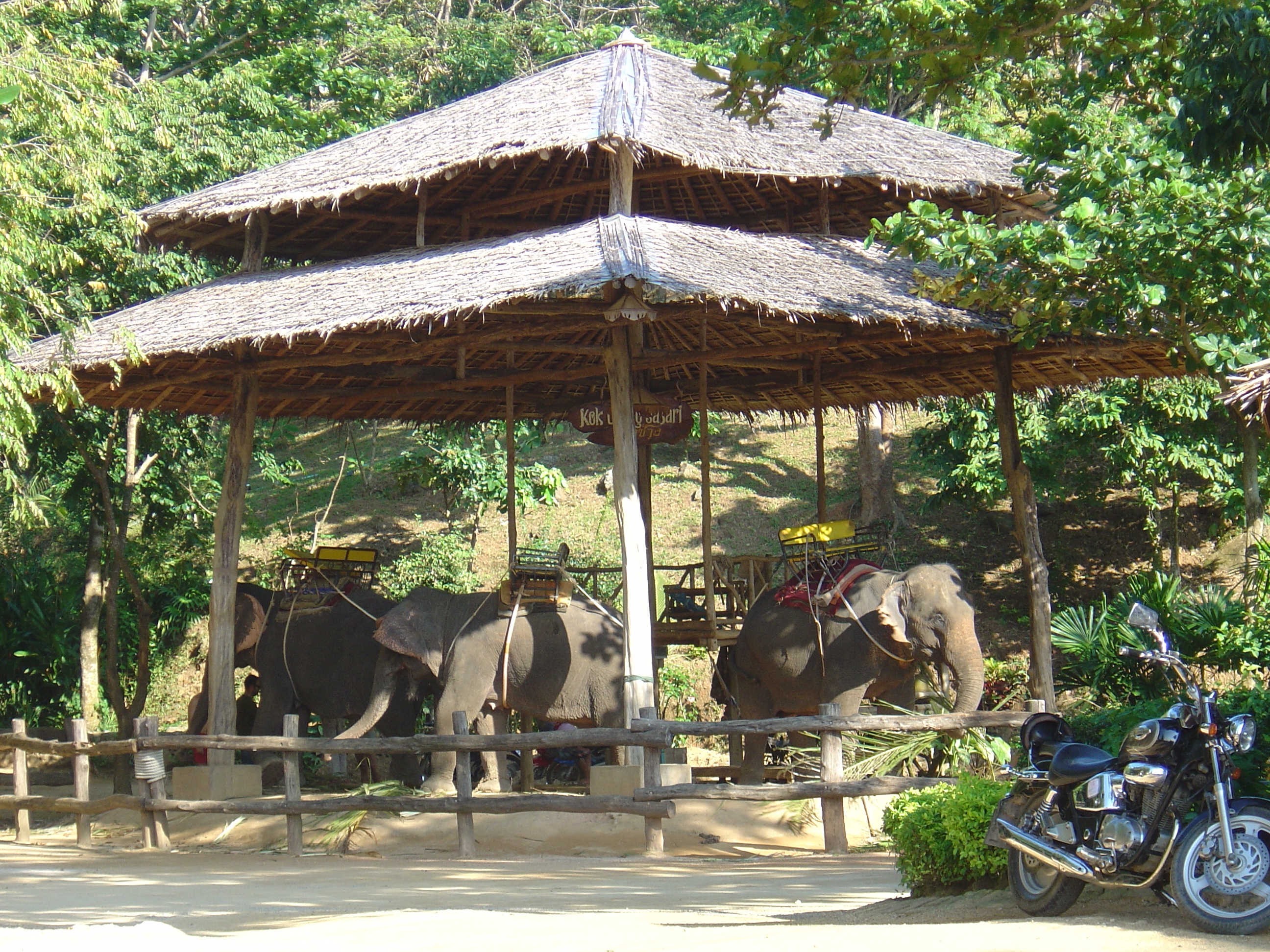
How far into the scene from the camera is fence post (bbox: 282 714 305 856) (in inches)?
391

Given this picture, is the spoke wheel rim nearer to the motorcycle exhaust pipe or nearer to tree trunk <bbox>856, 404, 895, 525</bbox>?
the motorcycle exhaust pipe

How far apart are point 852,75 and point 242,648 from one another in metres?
8.68

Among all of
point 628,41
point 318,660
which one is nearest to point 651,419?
point 318,660

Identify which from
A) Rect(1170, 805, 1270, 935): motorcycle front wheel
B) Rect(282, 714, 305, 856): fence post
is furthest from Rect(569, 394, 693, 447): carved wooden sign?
Rect(1170, 805, 1270, 935): motorcycle front wheel

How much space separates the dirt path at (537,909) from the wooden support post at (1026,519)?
2.71 meters

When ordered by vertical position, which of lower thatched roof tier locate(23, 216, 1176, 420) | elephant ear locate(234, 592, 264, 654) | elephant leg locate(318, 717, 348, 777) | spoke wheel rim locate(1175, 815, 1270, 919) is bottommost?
elephant leg locate(318, 717, 348, 777)

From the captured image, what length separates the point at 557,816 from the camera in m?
9.84

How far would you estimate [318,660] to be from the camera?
42.3 feet

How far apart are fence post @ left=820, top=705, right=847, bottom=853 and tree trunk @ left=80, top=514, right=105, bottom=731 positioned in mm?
9421

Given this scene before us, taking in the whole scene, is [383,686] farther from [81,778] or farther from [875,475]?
[875,475]

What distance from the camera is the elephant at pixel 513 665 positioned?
37.9 ft

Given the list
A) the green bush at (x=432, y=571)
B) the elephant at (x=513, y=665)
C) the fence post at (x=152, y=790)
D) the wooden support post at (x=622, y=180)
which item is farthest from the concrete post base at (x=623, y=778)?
the green bush at (x=432, y=571)

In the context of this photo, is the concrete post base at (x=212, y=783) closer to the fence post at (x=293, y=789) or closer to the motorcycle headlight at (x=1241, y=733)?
the fence post at (x=293, y=789)

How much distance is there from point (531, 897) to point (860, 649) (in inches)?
174
